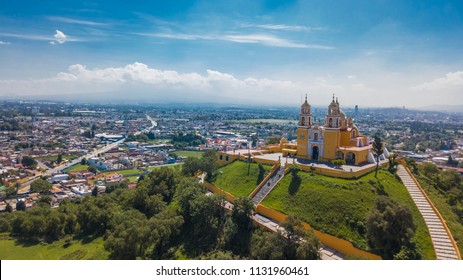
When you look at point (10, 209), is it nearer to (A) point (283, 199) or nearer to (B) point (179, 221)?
(B) point (179, 221)

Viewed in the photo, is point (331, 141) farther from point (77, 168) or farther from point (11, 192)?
point (77, 168)

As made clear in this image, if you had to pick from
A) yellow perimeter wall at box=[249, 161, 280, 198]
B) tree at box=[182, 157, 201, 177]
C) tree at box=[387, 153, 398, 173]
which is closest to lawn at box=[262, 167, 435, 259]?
tree at box=[387, 153, 398, 173]

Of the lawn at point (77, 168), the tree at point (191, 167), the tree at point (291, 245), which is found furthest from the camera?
the lawn at point (77, 168)

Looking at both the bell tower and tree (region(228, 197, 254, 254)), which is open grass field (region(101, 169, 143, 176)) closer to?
the bell tower

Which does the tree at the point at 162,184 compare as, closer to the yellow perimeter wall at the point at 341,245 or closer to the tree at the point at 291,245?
the tree at the point at 291,245

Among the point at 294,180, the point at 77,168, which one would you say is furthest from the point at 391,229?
the point at 77,168

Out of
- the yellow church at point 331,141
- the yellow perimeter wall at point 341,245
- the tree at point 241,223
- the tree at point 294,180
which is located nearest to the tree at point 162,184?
the tree at point 241,223
